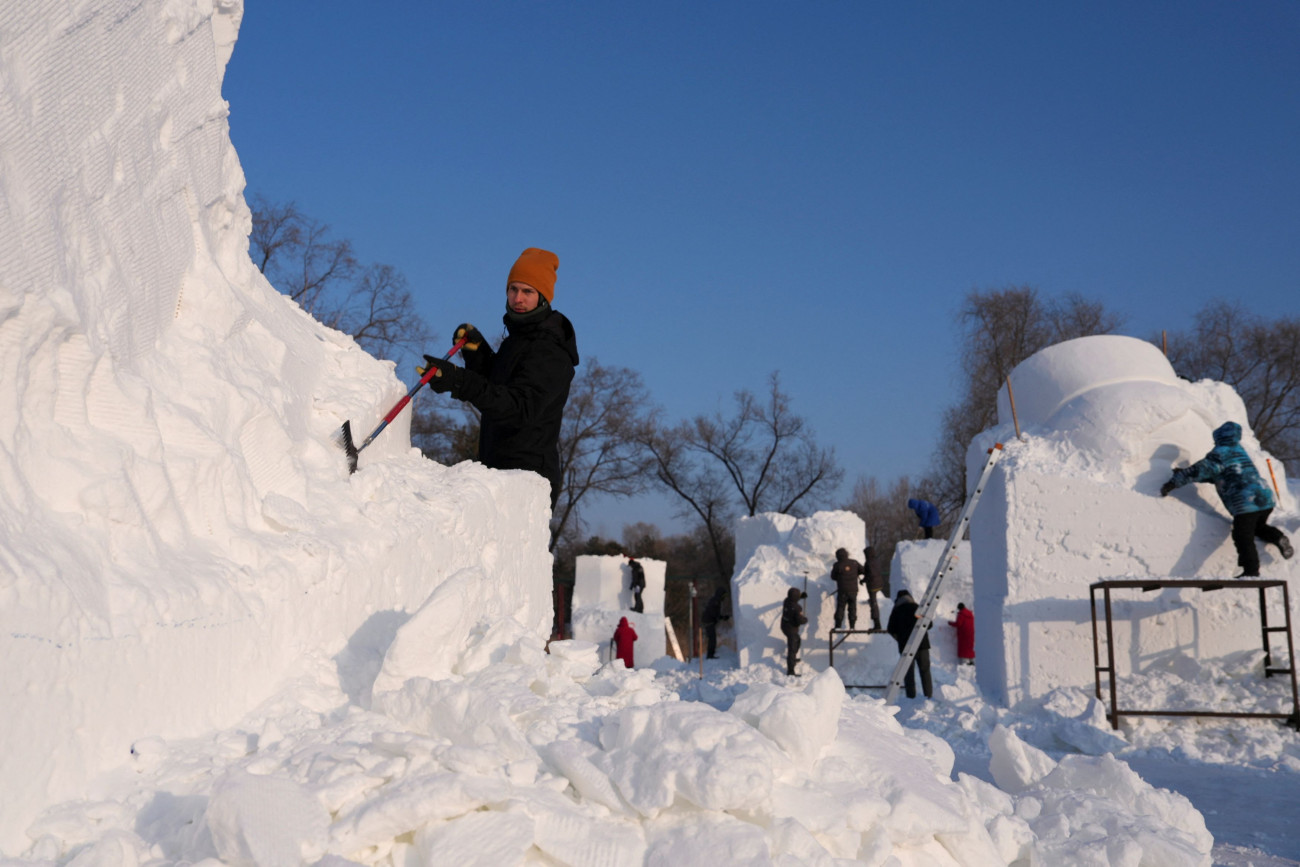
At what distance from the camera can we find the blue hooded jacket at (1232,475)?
26.5ft

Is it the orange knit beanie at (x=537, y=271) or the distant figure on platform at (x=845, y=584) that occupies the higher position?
the orange knit beanie at (x=537, y=271)

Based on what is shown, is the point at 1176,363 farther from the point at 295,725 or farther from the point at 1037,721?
the point at 295,725

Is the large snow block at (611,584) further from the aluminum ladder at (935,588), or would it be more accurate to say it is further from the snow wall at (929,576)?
the aluminum ladder at (935,588)

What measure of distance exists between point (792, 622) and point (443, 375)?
30.9 ft

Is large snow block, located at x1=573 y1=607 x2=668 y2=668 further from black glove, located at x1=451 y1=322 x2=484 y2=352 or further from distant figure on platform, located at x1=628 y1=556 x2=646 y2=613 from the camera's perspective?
black glove, located at x1=451 y1=322 x2=484 y2=352

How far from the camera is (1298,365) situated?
22.7 meters

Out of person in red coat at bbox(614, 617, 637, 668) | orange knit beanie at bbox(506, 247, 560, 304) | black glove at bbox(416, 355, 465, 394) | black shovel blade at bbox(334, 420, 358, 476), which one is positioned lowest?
person in red coat at bbox(614, 617, 637, 668)

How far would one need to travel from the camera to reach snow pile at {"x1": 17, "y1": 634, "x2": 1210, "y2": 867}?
1688 mm

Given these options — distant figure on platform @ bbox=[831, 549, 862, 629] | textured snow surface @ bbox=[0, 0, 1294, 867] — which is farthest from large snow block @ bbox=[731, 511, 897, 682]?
textured snow surface @ bbox=[0, 0, 1294, 867]

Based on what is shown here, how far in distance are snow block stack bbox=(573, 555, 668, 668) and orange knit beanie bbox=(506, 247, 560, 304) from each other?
11.3 m

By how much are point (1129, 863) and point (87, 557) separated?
2727 mm

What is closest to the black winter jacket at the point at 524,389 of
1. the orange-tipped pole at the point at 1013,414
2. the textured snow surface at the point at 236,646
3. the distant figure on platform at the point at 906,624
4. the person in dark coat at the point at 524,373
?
the person in dark coat at the point at 524,373

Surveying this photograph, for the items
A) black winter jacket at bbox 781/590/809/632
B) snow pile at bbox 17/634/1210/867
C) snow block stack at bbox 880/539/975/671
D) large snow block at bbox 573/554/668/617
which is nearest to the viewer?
snow pile at bbox 17/634/1210/867

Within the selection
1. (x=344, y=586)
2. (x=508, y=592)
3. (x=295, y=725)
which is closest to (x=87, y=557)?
(x=295, y=725)
